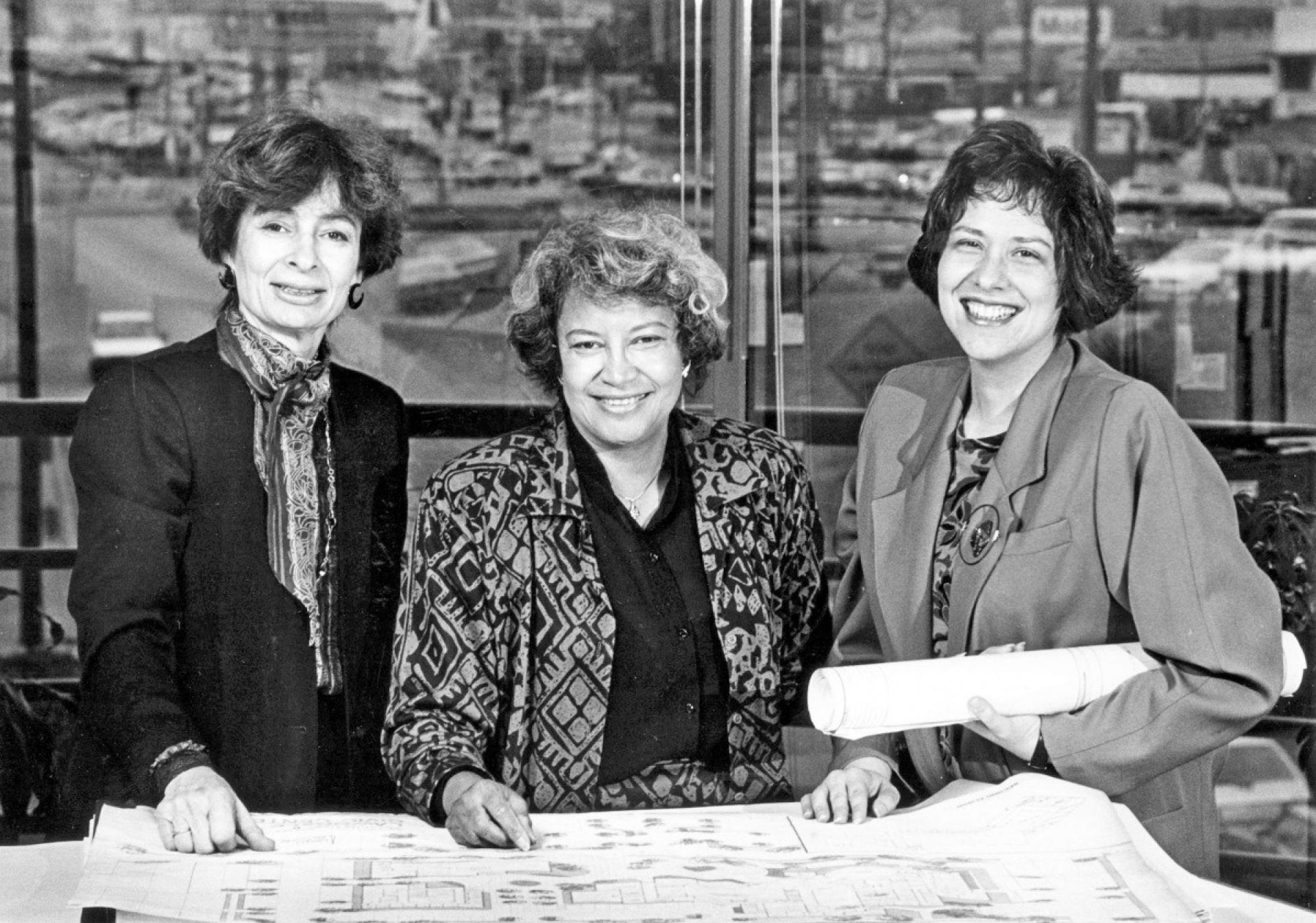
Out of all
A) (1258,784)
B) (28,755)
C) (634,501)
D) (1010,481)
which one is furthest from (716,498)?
(1258,784)

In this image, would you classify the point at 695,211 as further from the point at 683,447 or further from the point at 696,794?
the point at 696,794

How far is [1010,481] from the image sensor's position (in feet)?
6.25

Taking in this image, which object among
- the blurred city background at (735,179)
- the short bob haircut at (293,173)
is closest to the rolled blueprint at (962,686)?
the short bob haircut at (293,173)

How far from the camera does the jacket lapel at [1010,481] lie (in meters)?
1.88

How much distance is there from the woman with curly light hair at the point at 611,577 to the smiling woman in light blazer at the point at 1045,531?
135 millimetres

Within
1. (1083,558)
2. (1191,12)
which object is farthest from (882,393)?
(1191,12)

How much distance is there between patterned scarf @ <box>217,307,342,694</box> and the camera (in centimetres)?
204

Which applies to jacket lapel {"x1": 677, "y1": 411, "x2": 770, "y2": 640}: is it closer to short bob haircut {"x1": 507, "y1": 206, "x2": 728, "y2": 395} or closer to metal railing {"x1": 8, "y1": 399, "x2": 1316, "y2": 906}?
short bob haircut {"x1": 507, "y1": 206, "x2": 728, "y2": 395}

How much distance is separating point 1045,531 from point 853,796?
1.24 feet

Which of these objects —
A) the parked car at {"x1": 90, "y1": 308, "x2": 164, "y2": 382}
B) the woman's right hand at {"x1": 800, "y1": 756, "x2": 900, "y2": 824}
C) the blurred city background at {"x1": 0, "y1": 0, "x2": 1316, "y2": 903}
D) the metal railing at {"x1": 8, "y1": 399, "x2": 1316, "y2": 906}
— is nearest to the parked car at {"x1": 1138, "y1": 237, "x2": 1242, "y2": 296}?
the blurred city background at {"x1": 0, "y1": 0, "x2": 1316, "y2": 903}

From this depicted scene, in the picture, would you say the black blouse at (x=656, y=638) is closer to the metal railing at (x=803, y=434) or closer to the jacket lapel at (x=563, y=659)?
the jacket lapel at (x=563, y=659)

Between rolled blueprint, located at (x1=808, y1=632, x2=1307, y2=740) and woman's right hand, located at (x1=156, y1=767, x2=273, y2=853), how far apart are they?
61cm

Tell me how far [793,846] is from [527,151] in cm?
239

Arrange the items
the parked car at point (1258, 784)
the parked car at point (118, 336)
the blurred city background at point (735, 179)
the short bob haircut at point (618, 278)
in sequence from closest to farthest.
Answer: the short bob haircut at point (618, 278), the blurred city background at point (735, 179), the parked car at point (1258, 784), the parked car at point (118, 336)
